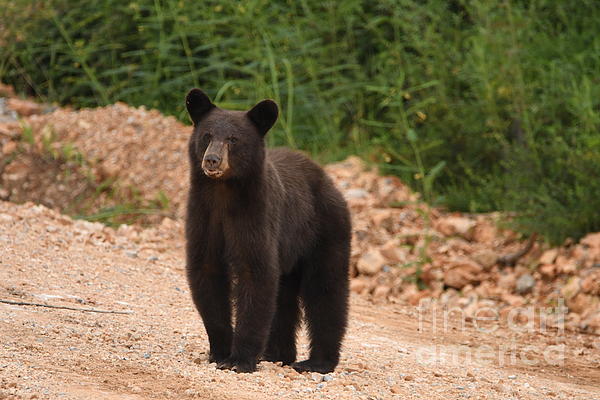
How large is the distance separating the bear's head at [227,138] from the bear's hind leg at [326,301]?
0.95 metres

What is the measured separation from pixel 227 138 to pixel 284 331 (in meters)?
1.45

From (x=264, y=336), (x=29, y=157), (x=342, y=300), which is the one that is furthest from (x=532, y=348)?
(x=29, y=157)

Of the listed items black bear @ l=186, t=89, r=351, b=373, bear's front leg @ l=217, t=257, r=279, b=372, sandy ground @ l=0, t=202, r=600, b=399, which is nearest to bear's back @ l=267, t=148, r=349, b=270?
black bear @ l=186, t=89, r=351, b=373

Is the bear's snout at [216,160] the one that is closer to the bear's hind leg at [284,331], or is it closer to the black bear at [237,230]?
the black bear at [237,230]

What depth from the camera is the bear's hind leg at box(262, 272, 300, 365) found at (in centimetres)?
607

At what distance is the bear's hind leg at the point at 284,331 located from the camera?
6.07 metres

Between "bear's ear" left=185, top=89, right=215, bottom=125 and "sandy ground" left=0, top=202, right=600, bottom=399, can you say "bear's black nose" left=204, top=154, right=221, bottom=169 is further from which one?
"sandy ground" left=0, top=202, right=600, bottom=399

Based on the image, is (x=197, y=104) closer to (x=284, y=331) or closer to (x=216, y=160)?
(x=216, y=160)

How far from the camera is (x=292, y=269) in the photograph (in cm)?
610

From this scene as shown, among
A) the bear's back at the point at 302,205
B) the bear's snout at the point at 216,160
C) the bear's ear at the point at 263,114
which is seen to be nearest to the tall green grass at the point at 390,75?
the bear's back at the point at 302,205

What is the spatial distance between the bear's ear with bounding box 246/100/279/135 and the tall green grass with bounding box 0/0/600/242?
4326 millimetres

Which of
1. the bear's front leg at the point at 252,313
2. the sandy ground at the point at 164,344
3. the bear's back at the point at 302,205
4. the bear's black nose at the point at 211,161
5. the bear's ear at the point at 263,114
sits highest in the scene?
the bear's ear at the point at 263,114

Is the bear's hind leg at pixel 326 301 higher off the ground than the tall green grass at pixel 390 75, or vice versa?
the tall green grass at pixel 390 75

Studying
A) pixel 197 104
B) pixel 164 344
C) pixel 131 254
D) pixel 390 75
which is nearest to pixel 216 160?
pixel 197 104
